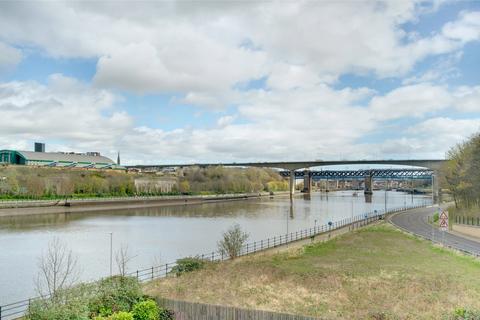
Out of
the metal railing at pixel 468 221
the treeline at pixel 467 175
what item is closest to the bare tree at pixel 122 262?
the metal railing at pixel 468 221

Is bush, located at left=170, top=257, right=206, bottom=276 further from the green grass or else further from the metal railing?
the metal railing

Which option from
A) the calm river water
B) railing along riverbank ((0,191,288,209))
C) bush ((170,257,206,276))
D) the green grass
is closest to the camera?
the green grass

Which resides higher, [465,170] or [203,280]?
[465,170]

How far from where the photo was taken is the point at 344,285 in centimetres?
2388

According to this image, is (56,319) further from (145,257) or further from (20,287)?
(145,257)

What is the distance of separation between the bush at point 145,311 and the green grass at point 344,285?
4.26 metres

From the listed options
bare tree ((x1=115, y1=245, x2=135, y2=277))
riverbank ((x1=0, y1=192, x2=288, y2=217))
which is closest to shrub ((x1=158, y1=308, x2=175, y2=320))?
bare tree ((x1=115, y1=245, x2=135, y2=277))

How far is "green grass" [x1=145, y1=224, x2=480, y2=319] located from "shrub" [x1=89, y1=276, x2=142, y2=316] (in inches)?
135

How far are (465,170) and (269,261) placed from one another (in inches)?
1869

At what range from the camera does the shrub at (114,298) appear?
17898mm

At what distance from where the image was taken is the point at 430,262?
106ft

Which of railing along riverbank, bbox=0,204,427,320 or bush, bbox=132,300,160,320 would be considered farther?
railing along riverbank, bbox=0,204,427,320

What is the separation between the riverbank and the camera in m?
94.3

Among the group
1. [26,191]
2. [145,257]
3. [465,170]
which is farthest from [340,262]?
[26,191]
